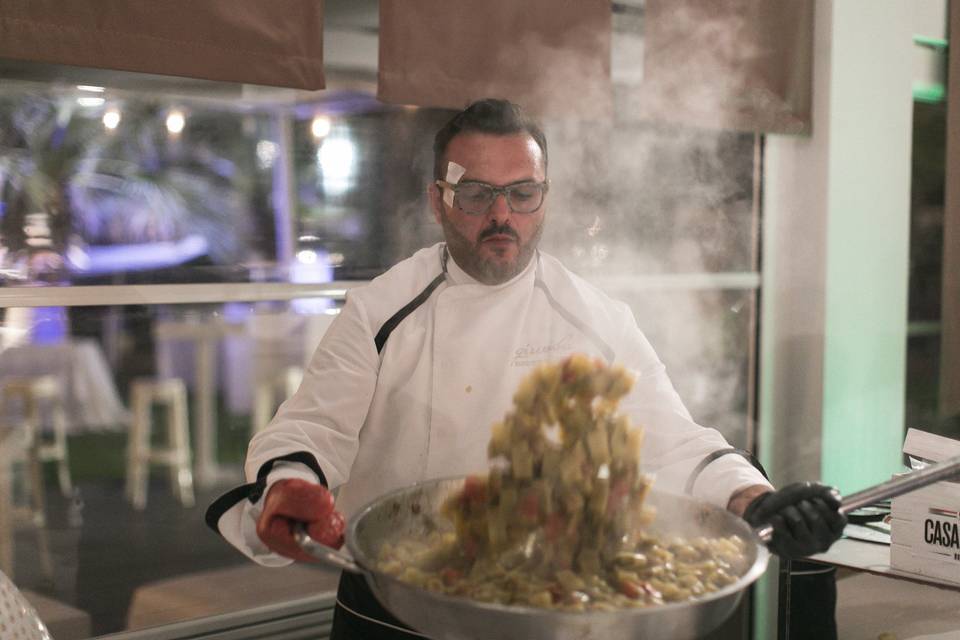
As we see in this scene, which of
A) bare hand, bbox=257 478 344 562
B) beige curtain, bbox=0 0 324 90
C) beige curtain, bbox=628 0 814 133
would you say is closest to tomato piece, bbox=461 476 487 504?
bare hand, bbox=257 478 344 562

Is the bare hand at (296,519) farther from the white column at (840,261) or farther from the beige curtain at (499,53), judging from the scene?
the white column at (840,261)

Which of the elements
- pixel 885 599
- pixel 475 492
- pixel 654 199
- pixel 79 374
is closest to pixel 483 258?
pixel 475 492

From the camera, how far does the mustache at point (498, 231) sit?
1.79 m

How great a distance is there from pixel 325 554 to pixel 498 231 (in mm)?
864

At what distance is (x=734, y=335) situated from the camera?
3203 mm

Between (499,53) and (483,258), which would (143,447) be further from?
(499,53)

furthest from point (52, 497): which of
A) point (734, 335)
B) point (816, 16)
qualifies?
point (816, 16)

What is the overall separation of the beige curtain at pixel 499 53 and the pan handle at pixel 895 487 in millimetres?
1378

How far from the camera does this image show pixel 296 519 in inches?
49.6

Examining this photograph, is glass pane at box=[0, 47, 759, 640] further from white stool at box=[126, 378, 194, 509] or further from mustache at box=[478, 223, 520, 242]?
mustache at box=[478, 223, 520, 242]

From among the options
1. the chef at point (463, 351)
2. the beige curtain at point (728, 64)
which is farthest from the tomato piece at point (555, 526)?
the beige curtain at point (728, 64)

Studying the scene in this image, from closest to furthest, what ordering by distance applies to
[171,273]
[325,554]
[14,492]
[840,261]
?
[325,554] < [14,492] < [171,273] < [840,261]

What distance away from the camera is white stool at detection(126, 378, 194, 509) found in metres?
2.16

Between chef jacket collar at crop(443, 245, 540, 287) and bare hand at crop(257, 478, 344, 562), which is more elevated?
chef jacket collar at crop(443, 245, 540, 287)
